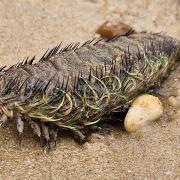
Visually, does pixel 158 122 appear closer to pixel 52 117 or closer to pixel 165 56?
pixel 165 56

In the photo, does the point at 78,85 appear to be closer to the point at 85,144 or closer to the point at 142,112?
the point at 85,144

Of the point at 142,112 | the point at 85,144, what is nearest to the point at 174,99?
the point at 142,112

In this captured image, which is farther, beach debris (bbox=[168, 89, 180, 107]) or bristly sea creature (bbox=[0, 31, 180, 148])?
beach debris (bbox=[168, 89, 180, 107])

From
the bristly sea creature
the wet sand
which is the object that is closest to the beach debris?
the wet sand

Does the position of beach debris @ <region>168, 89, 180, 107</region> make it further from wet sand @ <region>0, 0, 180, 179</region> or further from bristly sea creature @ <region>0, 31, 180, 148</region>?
bristly sea creature @ <region>0, 31, 180, 148</region>

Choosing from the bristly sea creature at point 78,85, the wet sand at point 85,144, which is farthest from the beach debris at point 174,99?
the bristly sea creature at point 78,85

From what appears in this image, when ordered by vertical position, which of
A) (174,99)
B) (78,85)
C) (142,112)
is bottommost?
(174,99)

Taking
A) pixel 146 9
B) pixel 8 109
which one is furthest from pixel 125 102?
pixel 146 9
